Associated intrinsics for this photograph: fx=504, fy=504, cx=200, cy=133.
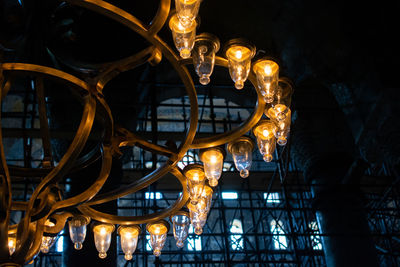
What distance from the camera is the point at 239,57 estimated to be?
3543mm

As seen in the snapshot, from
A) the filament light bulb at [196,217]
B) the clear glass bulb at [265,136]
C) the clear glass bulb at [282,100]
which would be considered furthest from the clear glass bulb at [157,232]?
the clear glass bulb at [282,100]

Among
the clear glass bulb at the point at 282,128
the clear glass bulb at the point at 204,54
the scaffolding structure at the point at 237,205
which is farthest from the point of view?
the scaffolding structure at the point at 237,205

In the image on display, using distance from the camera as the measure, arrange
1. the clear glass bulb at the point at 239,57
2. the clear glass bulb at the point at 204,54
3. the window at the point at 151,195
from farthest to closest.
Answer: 1. the window at the point at 151,195
2. the clear glass bulb at the point at 239,57
3. the clear glass bulb at the point at 204,54

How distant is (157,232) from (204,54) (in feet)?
6.14

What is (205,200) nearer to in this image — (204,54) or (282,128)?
(282,128)

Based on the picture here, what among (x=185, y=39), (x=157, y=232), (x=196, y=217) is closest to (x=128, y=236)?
(x=157, y=232)

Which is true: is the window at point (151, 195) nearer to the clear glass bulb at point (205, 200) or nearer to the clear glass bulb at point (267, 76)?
the clear glass bulb at point (205, 200)

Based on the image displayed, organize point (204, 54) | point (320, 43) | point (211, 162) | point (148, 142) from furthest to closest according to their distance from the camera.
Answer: point (320, 43), point (211, 162), point (148, 142), point (204, 54)

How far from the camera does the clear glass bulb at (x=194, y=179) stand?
4.02m

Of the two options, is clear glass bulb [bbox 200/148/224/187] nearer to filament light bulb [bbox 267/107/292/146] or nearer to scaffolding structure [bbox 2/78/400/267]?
filament light bulb [bbox 267/107/292/146]

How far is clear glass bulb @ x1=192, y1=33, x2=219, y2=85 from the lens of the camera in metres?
3.35

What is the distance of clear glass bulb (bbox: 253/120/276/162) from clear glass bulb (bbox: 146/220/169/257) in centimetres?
114

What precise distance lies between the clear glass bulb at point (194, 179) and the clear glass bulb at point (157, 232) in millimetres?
601

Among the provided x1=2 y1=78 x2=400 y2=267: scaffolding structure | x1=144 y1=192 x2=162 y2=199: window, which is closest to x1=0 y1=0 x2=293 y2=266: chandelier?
x1=144 y1=192 x2=162 y2=199: window
